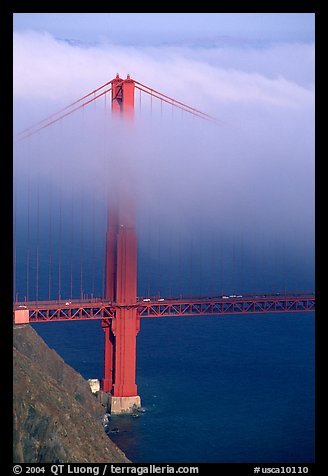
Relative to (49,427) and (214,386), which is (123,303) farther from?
(49,427)

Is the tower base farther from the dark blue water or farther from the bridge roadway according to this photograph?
the bridge roadway

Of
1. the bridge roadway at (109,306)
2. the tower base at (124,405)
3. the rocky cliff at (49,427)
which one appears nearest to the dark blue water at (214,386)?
the tower base at (124,405)

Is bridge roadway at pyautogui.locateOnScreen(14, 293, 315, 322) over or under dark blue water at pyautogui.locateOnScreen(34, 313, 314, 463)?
over

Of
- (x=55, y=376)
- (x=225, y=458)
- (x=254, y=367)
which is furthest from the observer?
(x=254, y=367)

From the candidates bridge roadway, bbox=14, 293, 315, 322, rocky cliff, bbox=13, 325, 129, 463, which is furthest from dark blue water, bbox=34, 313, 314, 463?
rocky cliff, bbox=13, 325, 129, 463
